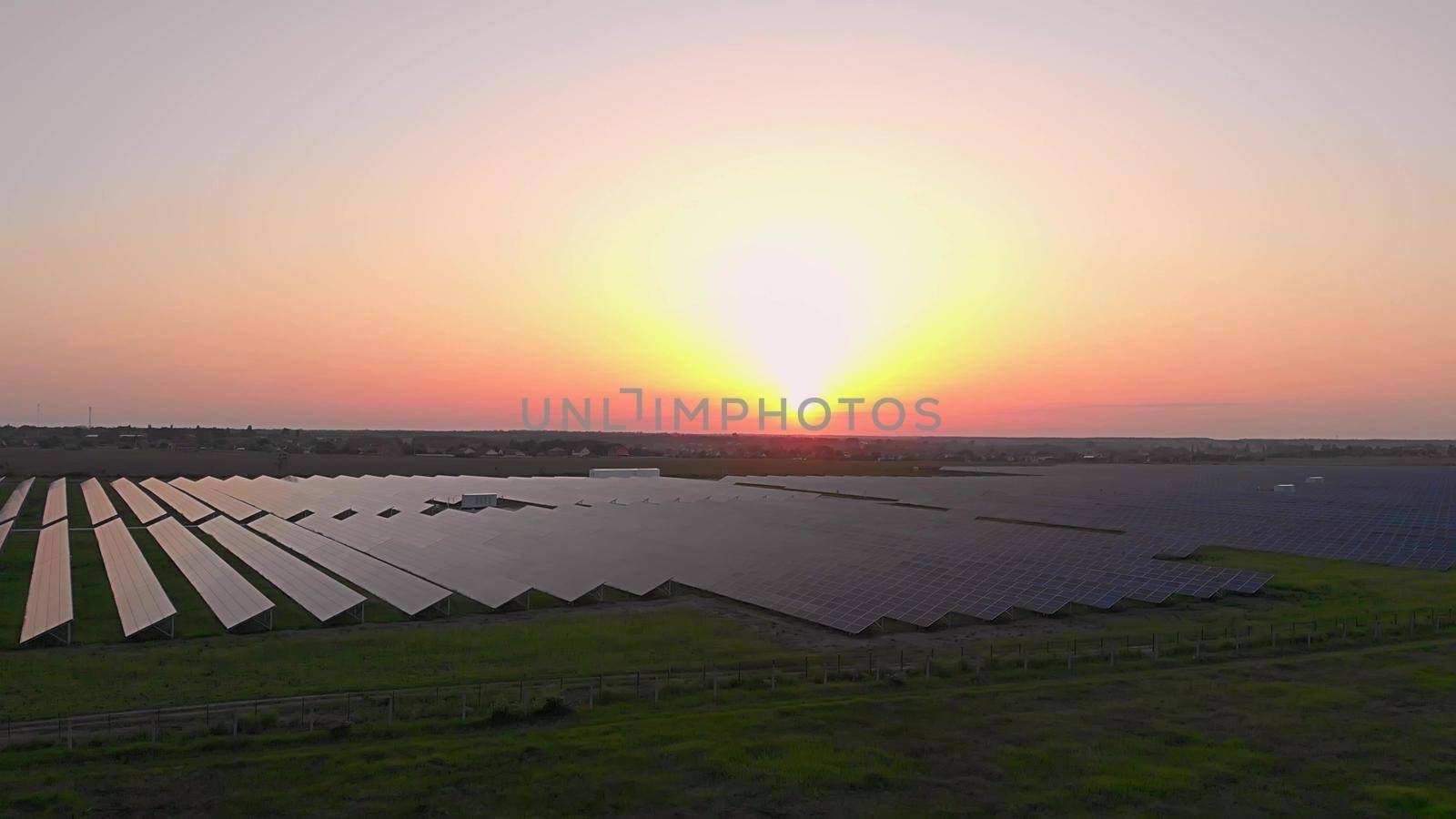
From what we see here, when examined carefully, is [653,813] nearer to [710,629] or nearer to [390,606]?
[710,629]

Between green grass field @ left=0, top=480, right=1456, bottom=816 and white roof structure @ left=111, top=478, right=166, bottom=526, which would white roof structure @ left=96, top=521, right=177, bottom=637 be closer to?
green grass field @ left=0, top=480, right=1456, bottom=816

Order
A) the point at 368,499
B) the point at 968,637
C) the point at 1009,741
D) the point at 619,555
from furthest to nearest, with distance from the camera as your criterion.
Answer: the point at 368,499 → the point at 619,555 → the point at 968,637 → the point at 1009,741

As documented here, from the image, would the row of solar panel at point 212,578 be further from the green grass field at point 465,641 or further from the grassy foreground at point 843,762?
the grassy foreground at point 843,762

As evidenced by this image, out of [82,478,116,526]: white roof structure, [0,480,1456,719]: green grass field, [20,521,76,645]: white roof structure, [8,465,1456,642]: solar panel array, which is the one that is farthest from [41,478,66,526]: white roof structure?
[0,480,1456,719]: green grass field

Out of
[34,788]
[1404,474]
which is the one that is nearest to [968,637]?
[34,788]

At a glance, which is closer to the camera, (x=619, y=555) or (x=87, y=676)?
(x=87, y=676)

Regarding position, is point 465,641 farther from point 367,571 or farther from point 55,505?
point 55,505
